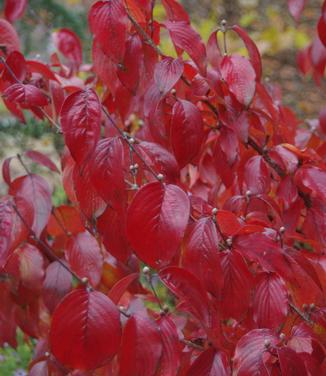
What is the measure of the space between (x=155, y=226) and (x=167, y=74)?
280 mm

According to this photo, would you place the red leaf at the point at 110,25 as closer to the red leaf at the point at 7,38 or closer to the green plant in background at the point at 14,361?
the red leaf at the point at 7,38

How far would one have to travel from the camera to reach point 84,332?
85 cm

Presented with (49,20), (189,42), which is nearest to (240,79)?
(189,42)

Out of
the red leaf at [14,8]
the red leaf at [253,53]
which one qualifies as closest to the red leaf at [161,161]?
the red leaf at [253,53]

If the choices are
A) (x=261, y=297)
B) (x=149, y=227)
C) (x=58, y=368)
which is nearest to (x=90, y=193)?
(x=149, y=227)

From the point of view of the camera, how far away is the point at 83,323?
0.86m

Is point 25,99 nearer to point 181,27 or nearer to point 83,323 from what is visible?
point 181,27

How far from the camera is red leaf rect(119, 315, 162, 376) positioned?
88 cm

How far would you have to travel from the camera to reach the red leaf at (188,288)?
0.88 metres

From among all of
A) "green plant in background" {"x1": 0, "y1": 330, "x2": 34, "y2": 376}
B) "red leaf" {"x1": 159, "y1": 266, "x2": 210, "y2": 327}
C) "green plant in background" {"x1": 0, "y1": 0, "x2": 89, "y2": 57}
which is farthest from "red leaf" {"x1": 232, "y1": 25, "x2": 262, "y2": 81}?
"green plant in background" {"x1": 0, "y1": 0, "x2": 89, "y2": 57}

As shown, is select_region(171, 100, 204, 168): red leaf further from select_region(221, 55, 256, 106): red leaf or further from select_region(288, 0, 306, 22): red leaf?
select_region(288, 0, 306, 22): red leaf

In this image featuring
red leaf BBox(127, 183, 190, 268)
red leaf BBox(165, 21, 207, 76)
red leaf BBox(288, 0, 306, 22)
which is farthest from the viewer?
red leaf BBox(288, 0, 306, 22)

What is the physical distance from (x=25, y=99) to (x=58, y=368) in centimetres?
52

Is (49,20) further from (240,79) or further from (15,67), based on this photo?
(240,79)
